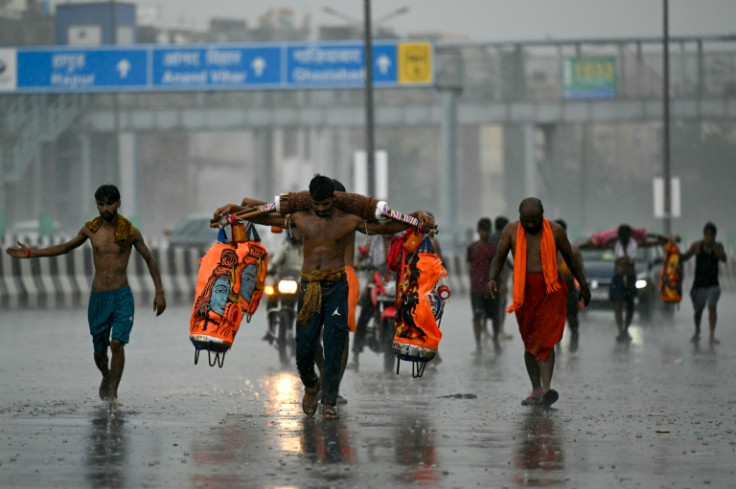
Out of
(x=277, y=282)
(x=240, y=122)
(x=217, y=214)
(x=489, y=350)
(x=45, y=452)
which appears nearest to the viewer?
(x=45, y=452)

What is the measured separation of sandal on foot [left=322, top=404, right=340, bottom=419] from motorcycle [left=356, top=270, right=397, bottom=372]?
15.8 ft

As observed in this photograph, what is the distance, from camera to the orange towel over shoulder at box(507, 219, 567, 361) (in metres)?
12.1

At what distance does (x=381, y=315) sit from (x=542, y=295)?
12.9 ft

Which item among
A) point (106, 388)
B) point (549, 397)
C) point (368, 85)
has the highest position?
point (368, 85)

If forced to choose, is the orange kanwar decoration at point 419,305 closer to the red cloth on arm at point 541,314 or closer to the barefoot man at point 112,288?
the red cloth on arm at point 541,314

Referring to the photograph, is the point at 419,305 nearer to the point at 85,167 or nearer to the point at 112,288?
the point at 112,288

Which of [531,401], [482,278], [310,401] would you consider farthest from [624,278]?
[310,401]

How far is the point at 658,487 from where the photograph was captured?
7.83 metres

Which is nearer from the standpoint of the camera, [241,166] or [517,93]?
[517,93]

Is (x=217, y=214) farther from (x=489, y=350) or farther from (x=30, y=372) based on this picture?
(x=489, y=350)

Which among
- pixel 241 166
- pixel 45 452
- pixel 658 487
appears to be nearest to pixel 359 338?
pixel 45 452

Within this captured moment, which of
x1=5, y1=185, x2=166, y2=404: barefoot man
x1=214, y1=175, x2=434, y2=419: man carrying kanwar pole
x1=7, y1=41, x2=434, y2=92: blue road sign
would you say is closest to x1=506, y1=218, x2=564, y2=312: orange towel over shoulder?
x1=214, y1=175, x2=434, y2=419: man carrying kanwar pole

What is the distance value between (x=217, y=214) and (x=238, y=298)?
684 millimetres

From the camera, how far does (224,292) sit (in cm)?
1142
